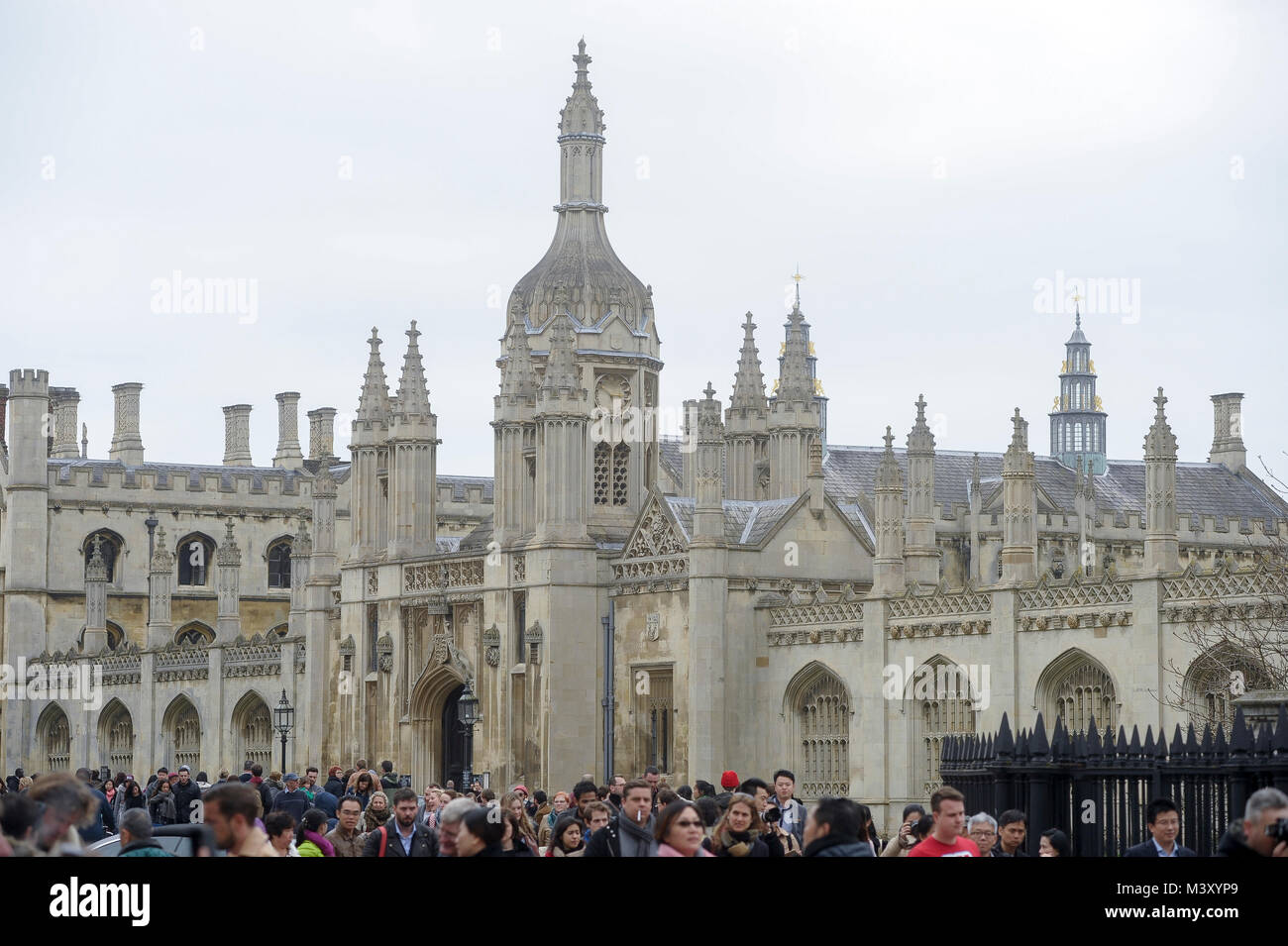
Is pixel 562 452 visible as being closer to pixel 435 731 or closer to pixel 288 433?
pixel 435 731

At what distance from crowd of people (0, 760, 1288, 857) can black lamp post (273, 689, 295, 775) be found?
26864mm

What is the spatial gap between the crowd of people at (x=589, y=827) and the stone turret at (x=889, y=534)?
1624 cm

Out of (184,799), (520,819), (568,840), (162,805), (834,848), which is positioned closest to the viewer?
(834,848)

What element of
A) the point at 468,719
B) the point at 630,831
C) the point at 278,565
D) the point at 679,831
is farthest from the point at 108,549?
the point at 679,831

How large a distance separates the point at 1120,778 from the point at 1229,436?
48.4 m

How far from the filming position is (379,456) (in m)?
46.8

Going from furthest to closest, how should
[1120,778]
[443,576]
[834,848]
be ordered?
[443,576] → [1120,778] → [834,848]

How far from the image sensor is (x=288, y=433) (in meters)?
71.4

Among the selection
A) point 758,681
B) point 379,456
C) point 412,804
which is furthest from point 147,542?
point 412,804

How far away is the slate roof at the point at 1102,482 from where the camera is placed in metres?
55.0

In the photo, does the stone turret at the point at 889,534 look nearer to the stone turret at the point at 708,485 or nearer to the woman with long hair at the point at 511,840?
the stone turret at the point at 708,485

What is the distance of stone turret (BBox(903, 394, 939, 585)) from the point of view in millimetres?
38812

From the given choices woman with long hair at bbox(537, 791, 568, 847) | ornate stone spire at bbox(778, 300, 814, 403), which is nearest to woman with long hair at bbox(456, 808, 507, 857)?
woman with long hair at bbox(537, 791, 568, 847)
